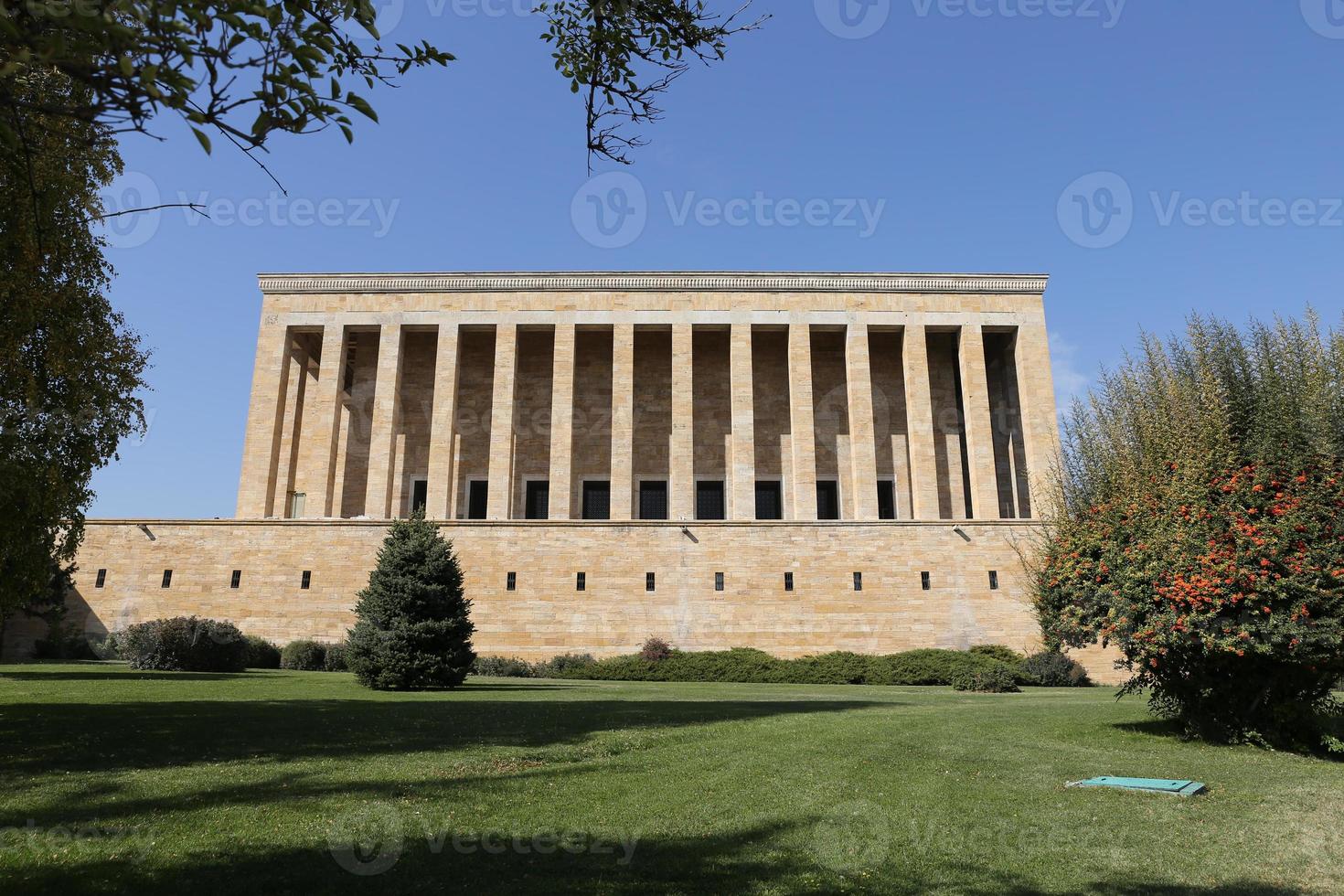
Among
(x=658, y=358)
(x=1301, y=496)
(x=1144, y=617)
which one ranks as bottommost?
(x=1144, y=617)

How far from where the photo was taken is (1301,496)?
11766mm

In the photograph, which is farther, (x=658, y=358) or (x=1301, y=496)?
(x=658, y=358)

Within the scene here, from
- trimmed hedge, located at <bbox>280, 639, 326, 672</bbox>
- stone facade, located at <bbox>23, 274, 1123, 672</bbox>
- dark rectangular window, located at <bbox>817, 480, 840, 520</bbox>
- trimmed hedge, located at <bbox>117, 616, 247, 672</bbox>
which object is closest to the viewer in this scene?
trimmed hedge, located at <bbox>117, 616, 247, 672</bbox>

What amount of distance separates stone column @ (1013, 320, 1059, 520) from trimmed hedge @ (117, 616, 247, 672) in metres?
33.5

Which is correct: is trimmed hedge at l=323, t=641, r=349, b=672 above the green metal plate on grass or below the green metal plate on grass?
above

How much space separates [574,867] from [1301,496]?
1174cm

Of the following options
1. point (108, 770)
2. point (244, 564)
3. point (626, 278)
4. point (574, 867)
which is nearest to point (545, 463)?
point (626, 278)

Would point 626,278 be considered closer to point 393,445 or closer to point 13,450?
point 393,445

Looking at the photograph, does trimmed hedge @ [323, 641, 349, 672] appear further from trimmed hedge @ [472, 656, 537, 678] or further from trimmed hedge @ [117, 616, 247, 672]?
trimmed hedge @ [472, 656, 537, 678]

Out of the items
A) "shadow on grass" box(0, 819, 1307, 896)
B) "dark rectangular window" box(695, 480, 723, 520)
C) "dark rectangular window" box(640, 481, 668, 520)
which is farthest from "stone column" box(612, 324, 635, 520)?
"shadow on grass" box(0, 819, 1307, 896)

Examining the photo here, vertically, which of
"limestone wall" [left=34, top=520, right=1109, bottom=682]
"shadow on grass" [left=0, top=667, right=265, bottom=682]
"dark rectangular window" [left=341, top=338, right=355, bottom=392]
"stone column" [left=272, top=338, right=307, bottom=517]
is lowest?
"shadow on grass" [left=0, top=667, right=265, bottom=682]

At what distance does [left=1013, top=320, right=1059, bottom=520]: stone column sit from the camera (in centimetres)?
3847

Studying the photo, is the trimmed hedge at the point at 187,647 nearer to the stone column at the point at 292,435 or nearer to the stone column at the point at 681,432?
the stone column at the point at 292,435

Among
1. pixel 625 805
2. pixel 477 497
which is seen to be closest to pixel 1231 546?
pixel 625 805
